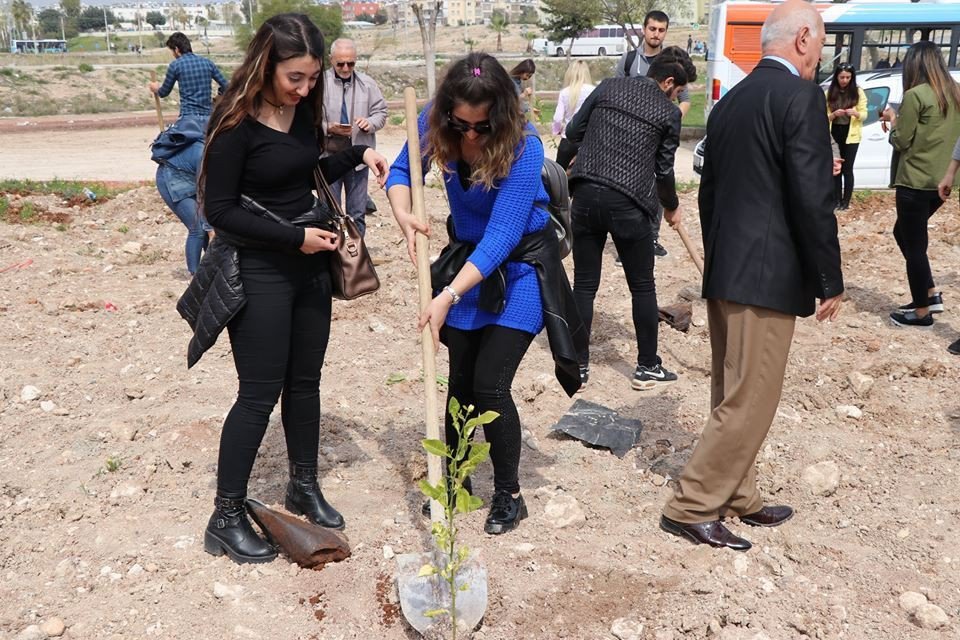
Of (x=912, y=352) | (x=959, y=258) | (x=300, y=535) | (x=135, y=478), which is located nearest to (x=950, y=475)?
(x=912, y=352)

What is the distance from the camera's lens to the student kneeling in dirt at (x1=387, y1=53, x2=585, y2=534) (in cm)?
311

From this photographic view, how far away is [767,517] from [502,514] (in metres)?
1.10

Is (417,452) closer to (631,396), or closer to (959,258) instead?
(631,396)

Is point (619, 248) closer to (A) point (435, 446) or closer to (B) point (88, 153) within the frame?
(A) point (435, 446)

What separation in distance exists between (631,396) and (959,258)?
4.61m

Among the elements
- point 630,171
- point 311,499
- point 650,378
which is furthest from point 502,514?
point 630,171

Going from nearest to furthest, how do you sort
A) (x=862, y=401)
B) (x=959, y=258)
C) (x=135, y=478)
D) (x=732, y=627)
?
(x=732, y=627) < (x=135, y=478) < (x=862, y=401) < (x=959, y=258)

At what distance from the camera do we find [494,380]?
136 inches

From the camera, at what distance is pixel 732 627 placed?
10.4 ft

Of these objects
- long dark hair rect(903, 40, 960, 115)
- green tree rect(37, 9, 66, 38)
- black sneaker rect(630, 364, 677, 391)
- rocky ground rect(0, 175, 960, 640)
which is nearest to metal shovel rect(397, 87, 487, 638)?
rocky ground rect(0, 175, 960, 640)

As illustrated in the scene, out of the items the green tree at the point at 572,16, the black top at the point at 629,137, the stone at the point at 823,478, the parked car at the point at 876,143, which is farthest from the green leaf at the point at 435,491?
the green tree at the point at 572,16

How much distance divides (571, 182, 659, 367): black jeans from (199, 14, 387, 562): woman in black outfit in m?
1.97

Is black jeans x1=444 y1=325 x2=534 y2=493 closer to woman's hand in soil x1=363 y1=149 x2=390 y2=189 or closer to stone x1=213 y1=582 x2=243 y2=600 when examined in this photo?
woman's hand in soil x1=363 y1=149 x2=390 y2=189

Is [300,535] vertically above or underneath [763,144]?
underneath
